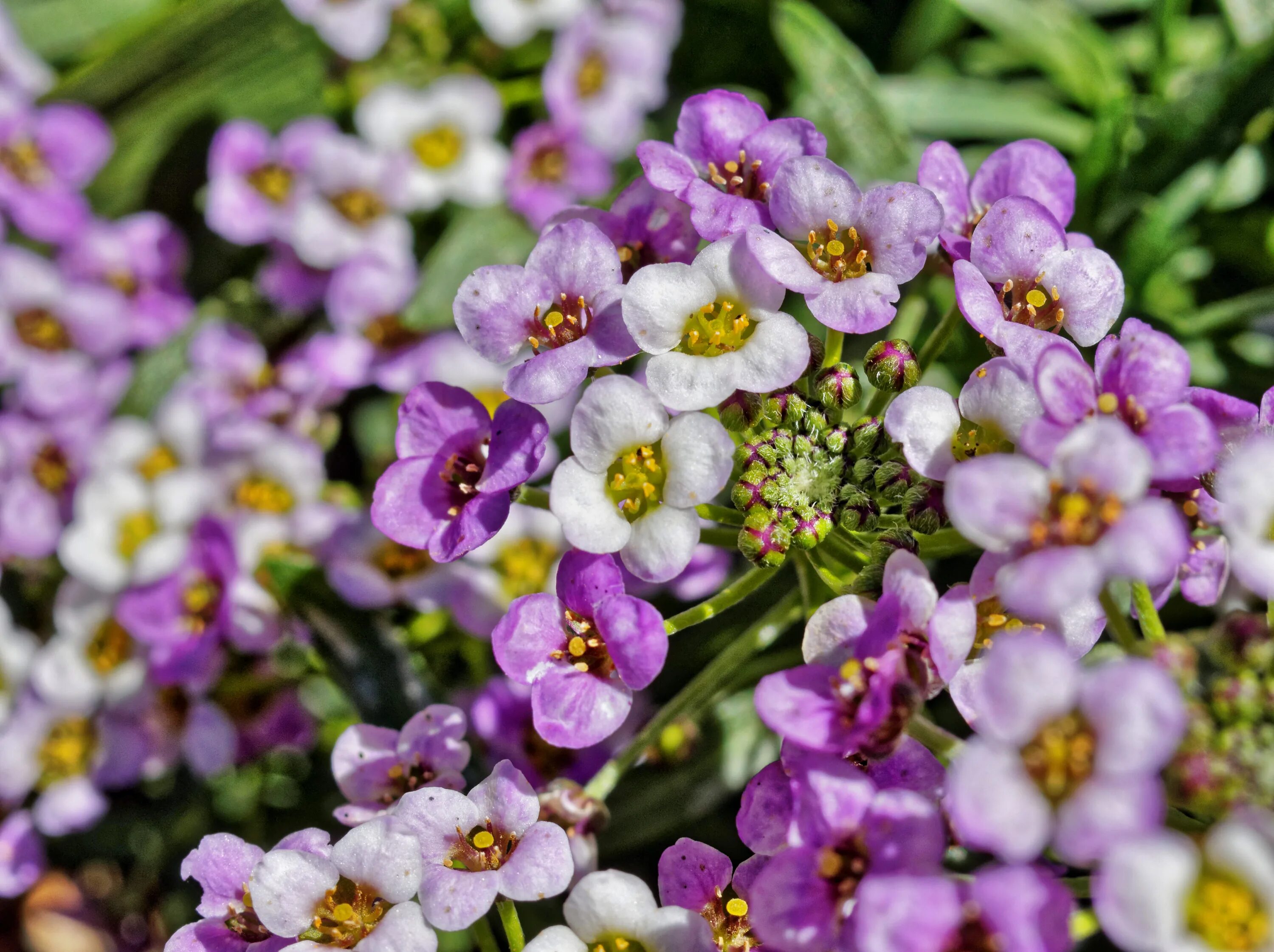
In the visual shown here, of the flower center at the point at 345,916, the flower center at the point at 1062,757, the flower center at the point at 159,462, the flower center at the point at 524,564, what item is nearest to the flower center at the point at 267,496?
the flower center at the point at 159,462

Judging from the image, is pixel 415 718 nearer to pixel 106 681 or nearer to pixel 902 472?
pixel 902 472

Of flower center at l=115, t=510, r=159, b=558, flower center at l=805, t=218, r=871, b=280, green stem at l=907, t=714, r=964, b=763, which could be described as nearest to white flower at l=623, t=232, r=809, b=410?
flower center at l=805, t=218, r=871, b=280

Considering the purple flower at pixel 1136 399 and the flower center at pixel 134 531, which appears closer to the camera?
the purple flower at pixel 1136 399

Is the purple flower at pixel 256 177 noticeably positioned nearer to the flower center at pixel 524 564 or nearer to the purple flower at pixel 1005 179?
the flower center at pixel 524 564

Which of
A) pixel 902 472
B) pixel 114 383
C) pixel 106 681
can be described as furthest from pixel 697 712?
pixel 114 383

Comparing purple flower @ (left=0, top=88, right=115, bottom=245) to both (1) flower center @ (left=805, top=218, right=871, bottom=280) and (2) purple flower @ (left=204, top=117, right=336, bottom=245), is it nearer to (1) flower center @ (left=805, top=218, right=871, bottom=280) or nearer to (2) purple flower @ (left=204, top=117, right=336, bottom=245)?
Result: (2) purple flower @ (left=204, top=117, right=336, bottom=245)
